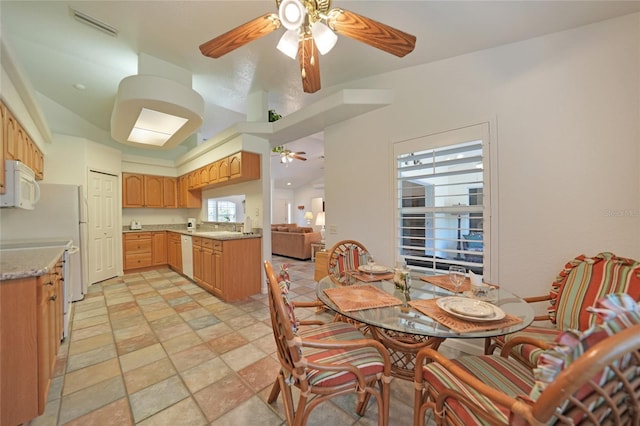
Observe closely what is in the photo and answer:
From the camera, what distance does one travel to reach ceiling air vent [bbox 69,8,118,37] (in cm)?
205

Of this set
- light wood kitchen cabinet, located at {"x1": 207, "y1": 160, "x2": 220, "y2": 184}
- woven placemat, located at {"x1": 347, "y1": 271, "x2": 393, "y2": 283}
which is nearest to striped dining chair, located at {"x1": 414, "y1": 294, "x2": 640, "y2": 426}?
woven placemat, located at {"x1": 347, "y1": 271, "x2": 393, "y2": 283}

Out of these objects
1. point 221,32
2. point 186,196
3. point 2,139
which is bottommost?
point 186,196

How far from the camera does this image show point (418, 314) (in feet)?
3.94

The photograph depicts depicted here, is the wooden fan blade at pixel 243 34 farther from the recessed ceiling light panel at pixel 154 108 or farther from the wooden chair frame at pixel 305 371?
the wooden chair frame at pixel 305 371

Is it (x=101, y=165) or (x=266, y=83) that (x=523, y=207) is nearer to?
(x=266, y=83)

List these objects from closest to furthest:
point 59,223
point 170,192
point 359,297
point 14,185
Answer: point 359,297, point 14,185, point 59,223, point 170,192

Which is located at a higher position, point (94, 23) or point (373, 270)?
point (94, 23)

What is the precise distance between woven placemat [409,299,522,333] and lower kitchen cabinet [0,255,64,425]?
2.16 metres

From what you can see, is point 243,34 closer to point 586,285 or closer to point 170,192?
point 586,285

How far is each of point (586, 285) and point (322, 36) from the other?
7.30 ft

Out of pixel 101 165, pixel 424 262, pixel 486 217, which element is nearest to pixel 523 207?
pixel 486 217

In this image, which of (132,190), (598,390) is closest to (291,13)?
(598,390)

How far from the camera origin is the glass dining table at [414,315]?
1028 mm

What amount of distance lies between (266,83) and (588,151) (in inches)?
126
